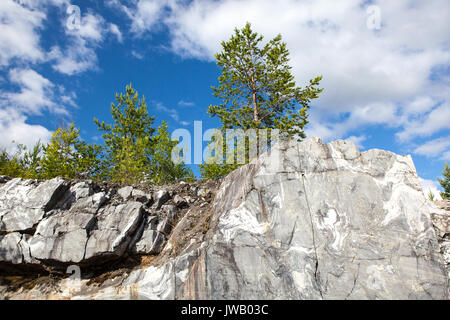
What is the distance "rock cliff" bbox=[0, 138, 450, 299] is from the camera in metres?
5.65

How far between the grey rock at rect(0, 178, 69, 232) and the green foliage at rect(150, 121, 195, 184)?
7269 mm

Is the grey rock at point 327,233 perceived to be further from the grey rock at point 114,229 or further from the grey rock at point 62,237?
the grey rock at point 62,237

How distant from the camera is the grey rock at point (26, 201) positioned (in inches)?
317

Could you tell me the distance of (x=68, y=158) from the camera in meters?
14.6

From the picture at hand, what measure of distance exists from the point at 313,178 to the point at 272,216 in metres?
1.64

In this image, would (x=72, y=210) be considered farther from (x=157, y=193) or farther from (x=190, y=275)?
(x=190, y=275)

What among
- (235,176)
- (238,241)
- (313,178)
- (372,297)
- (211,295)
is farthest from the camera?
(235,176)

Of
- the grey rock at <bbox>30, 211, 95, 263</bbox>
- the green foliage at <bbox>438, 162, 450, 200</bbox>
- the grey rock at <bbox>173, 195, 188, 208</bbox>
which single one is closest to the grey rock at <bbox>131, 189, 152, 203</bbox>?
the grey rock at <bbox>173, 195, 188, 208</bbox>

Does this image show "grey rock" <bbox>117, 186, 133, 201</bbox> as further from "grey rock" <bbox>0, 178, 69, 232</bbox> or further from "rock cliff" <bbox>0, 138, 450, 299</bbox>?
"grey rock" <bbox>0, 178, 69, 232</bbox>

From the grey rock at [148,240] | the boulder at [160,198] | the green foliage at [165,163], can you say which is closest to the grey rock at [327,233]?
the grey rock at [148,240]

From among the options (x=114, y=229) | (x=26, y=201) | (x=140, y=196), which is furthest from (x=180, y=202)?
(x=26, y=201)

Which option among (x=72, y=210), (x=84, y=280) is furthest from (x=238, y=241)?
(x=72, y=210)

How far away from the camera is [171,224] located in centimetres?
859

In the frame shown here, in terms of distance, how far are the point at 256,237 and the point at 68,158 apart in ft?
44.3
